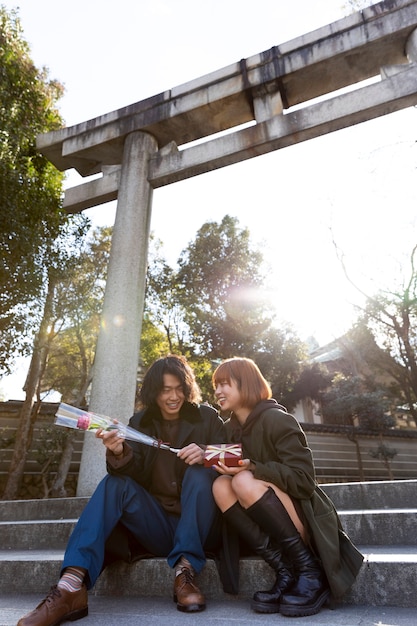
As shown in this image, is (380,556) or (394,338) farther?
(394,338)

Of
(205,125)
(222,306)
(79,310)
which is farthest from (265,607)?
(222,306)

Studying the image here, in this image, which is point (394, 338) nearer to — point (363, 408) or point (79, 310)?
point (363, 408)

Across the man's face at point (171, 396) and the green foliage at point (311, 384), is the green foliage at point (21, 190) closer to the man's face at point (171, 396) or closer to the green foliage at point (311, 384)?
the man's face at point (171, 396)

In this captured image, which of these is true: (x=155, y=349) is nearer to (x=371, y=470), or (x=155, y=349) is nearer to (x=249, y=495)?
(x=371, y=470)

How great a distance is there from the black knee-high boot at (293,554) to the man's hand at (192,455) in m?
0.34

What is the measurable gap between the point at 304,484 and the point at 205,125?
543cm

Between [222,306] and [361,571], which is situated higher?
[222,306]

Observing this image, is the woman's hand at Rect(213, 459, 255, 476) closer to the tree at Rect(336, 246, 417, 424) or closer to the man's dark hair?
the man's dark hair

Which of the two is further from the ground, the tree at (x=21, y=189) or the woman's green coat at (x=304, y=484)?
the tree at (x=21, y=189)

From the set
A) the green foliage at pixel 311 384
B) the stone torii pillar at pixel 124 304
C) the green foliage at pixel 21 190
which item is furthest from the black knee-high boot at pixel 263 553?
the green foliage at pixel 311 384

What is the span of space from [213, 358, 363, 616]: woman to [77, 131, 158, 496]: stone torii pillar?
285 cm

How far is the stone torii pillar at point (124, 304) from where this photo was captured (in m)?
4.66

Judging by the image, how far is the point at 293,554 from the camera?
1.87 metres

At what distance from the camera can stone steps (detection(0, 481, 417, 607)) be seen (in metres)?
1.91
